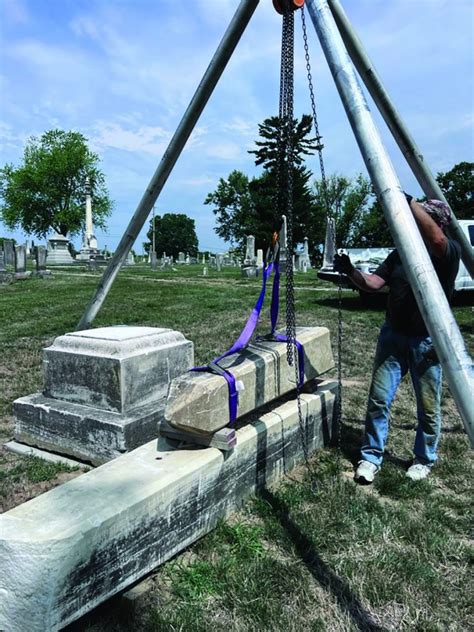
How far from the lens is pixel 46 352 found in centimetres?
397

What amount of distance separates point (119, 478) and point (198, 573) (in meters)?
0.59

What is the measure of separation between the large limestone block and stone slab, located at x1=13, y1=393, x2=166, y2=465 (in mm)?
841

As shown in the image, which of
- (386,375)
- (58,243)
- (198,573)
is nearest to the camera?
(198,573)

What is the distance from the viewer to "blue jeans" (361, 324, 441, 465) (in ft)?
11.6

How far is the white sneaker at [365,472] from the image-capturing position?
11.2 feet

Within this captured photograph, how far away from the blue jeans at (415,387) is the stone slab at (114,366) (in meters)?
1.56

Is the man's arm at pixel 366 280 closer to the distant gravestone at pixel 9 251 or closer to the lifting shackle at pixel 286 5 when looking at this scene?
the lifting shackle at pixel 286 5

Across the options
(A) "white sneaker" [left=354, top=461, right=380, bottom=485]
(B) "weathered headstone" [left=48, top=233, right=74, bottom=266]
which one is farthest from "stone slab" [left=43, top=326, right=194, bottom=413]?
(B) "weathered headstone" [left=48, top=233, right=74, bottom=266]

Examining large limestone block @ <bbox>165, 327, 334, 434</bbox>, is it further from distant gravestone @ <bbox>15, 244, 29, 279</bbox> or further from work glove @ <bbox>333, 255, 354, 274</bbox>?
distant gravestone @ <bbox>15, 244, 29, 279</bbox>

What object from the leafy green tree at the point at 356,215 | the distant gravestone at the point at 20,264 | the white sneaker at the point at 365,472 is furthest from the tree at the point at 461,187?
the white sneaker at the point at 365,472

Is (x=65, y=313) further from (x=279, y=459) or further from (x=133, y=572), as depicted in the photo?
(x=133, y=572)

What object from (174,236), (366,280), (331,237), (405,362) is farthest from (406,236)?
(174,236)

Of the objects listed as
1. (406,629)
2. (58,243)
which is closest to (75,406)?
(406,629)

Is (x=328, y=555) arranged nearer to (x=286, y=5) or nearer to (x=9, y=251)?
(x=286, y=5)
